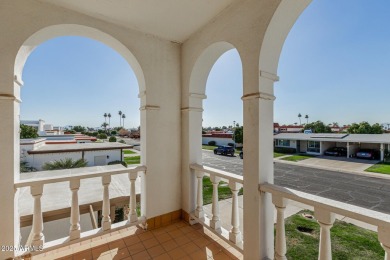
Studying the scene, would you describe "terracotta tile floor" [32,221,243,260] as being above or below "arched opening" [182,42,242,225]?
below

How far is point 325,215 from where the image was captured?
1.59 m

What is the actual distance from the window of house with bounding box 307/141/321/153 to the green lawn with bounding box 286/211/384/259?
82.0 feet

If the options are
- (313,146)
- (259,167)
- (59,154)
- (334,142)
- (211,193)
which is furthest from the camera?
(313,146)

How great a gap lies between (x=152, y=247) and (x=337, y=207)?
7.62ft

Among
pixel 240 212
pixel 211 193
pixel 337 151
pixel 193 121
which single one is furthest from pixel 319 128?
pixel 193 121

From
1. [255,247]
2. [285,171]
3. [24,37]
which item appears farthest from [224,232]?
[285,171]

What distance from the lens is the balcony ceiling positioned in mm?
2451

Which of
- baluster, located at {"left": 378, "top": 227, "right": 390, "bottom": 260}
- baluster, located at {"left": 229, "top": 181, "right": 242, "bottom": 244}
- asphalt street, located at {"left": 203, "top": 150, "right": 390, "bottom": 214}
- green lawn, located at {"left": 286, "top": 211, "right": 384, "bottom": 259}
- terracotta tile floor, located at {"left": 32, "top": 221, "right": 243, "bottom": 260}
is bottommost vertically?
asphalt street, located at {"left": 203, "top": 150, "right": 390, "bottom": 214}

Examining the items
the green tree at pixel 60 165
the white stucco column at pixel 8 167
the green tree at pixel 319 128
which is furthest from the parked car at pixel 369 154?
the white stucco column at pixel 8 167

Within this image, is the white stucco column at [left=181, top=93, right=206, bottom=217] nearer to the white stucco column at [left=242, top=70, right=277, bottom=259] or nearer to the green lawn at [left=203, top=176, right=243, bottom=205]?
the white stucco column at [left=242, top=70, right=277, bottom=259]

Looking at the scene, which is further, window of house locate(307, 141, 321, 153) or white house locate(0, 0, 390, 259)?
window of house locate(307, 141, 321, 153)

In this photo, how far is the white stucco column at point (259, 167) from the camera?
2.11 metres

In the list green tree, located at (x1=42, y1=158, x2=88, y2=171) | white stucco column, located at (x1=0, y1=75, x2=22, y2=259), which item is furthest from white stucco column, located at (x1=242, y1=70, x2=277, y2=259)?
green tree, located at (x1=42, y1=158, x2=88, y2=171)

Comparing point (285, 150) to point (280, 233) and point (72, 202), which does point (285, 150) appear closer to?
point (280, 233)
